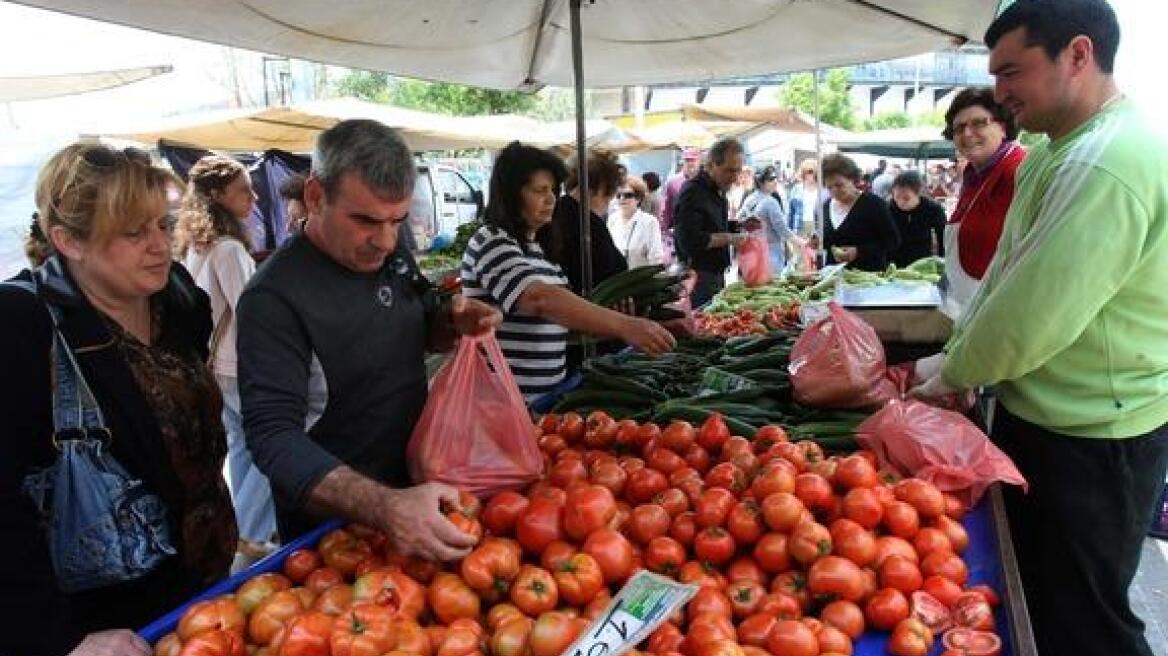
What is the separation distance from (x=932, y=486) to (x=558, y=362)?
1.83m

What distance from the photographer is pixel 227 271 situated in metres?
4.55

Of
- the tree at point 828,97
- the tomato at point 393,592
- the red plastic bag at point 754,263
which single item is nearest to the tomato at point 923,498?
the tomato at point 393,592

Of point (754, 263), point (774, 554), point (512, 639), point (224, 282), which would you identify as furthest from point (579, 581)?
point (754, 263)

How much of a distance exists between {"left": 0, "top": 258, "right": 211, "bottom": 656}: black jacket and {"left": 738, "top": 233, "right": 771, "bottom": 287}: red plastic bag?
17.2 feet

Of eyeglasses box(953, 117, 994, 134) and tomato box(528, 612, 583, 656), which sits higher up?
eyeglasses box(953, 117, 994, 134)

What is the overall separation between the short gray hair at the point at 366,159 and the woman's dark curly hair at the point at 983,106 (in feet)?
10.8

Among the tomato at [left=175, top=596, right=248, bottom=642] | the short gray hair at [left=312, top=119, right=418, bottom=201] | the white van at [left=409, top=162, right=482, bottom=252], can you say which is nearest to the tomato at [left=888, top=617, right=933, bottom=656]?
the tomato at [left=175, top=596, right=248, bottom=642]

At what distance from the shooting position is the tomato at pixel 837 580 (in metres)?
1.59

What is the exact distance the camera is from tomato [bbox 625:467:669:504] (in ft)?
6.64

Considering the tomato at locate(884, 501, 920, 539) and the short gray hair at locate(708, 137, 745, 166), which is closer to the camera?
A: the tomato at locate(884, 501, 920, 539)

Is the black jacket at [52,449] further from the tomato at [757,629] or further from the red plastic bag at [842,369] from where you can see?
the red plastic bag at [842,369]

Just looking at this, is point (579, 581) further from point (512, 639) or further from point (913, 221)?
point (913, 221)

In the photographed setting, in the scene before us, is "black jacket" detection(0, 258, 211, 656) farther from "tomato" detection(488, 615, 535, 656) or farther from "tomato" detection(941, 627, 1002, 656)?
"tomato" detection(941, 627, 1002, 656)

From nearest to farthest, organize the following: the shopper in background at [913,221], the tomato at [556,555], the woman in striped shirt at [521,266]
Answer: the tomato at [556,555]
the woman in striped shirt at [521,266]
the shopper in background at [913,221]
